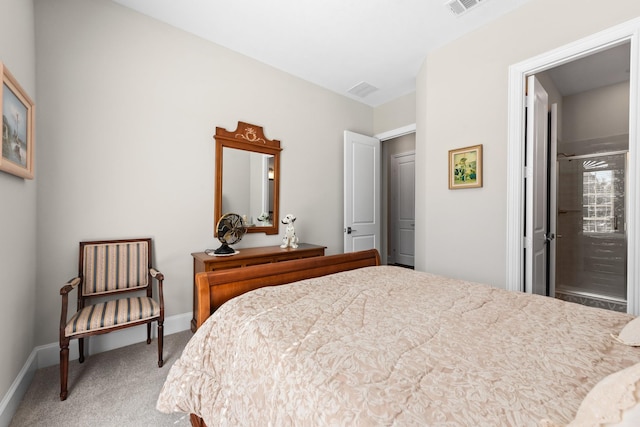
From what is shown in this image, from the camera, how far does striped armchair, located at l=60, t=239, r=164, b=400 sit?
5.78 ft

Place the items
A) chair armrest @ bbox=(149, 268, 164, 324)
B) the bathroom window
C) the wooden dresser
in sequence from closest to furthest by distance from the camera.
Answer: chair armrest @ bbox=(149, 268, 164, 324)
the wooden dresser
the bathroom window

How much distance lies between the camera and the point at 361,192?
4059mm

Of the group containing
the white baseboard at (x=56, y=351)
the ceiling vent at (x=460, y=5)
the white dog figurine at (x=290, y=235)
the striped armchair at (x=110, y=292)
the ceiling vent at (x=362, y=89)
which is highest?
the ceiling vent at (x=460, y=5)

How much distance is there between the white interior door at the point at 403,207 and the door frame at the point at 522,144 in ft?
10.4

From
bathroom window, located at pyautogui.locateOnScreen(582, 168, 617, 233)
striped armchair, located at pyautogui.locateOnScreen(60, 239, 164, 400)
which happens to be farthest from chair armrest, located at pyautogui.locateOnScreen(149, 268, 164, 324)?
bathroom window, located at pyautogui.locateOnScreen(582, 168, 617, 233)

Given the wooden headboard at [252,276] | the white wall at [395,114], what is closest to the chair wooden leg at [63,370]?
the wooden headboard at [252,276]

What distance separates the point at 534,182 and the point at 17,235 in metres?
3.80

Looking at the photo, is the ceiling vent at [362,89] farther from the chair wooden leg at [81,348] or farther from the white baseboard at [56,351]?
the chair wooden leg at [81,348]

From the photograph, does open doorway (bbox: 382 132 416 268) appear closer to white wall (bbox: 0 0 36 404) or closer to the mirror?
the mirror

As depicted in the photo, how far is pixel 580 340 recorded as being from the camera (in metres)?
0.99

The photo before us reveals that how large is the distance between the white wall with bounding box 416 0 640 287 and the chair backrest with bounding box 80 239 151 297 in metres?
2.82

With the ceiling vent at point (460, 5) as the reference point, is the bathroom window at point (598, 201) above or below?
below

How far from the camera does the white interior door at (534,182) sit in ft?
7.66

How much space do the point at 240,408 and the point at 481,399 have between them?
0.81 meters
